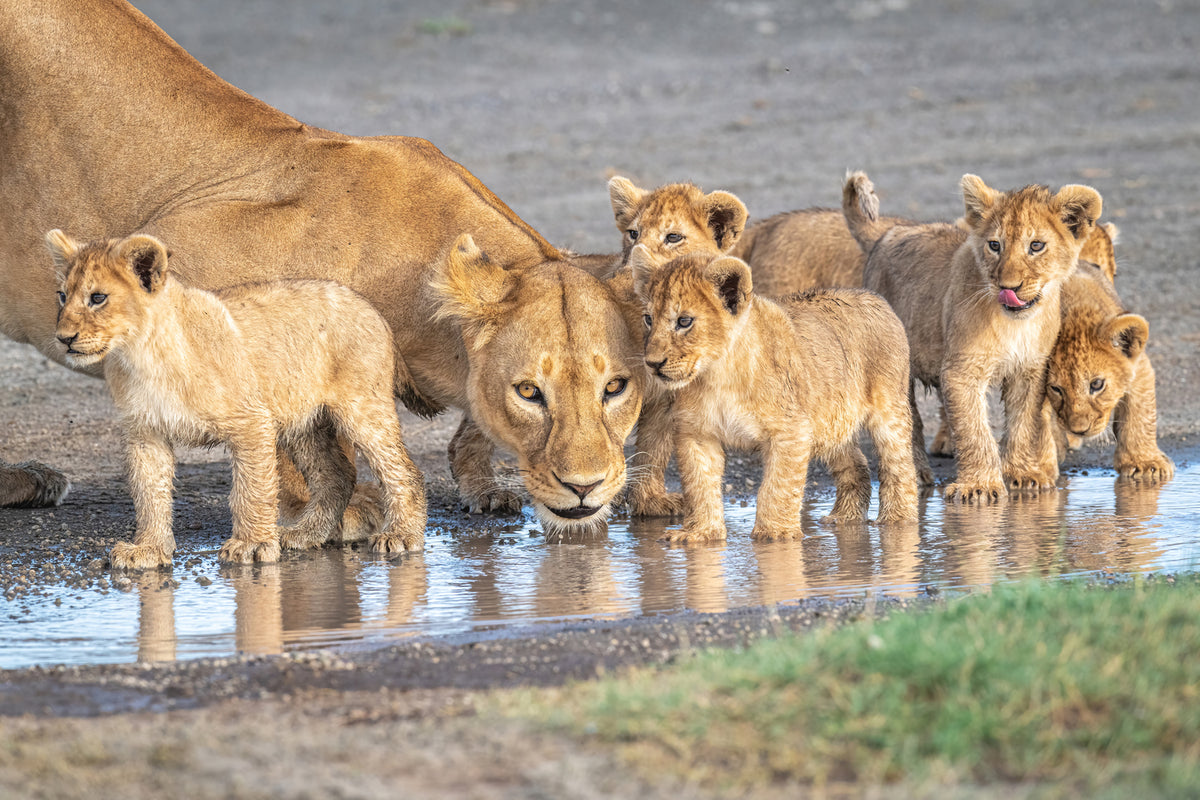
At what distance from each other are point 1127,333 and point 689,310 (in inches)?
121

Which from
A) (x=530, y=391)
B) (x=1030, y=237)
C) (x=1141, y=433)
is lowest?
(x=1141, y=433)

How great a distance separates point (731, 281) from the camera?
698cm

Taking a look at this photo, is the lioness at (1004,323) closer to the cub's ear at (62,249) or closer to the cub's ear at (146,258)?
the cub's ear at (146,258)

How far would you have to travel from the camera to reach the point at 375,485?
7957mm

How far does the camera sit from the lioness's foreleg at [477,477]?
333 inches

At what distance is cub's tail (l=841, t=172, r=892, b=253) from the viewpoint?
10.3 m

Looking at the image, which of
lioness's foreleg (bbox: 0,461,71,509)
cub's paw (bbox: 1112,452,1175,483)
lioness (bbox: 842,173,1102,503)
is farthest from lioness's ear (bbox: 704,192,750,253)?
lioness's foreleg (bbox: 0,461,71,509)

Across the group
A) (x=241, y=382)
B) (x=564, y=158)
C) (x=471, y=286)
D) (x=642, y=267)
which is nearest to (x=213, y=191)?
(x=241, y=382)

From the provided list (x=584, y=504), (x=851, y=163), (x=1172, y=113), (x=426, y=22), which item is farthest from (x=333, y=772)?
(x=426, y=22)

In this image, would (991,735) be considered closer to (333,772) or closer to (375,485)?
(333,772)

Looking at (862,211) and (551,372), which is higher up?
(862,211)

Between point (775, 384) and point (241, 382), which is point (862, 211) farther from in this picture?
point (241, 382)

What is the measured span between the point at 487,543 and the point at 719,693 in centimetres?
345

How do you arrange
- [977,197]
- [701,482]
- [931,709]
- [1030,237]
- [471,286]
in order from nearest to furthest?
[931,709]
[471,286]
[701,482]
[1030,237]
[977,197]
